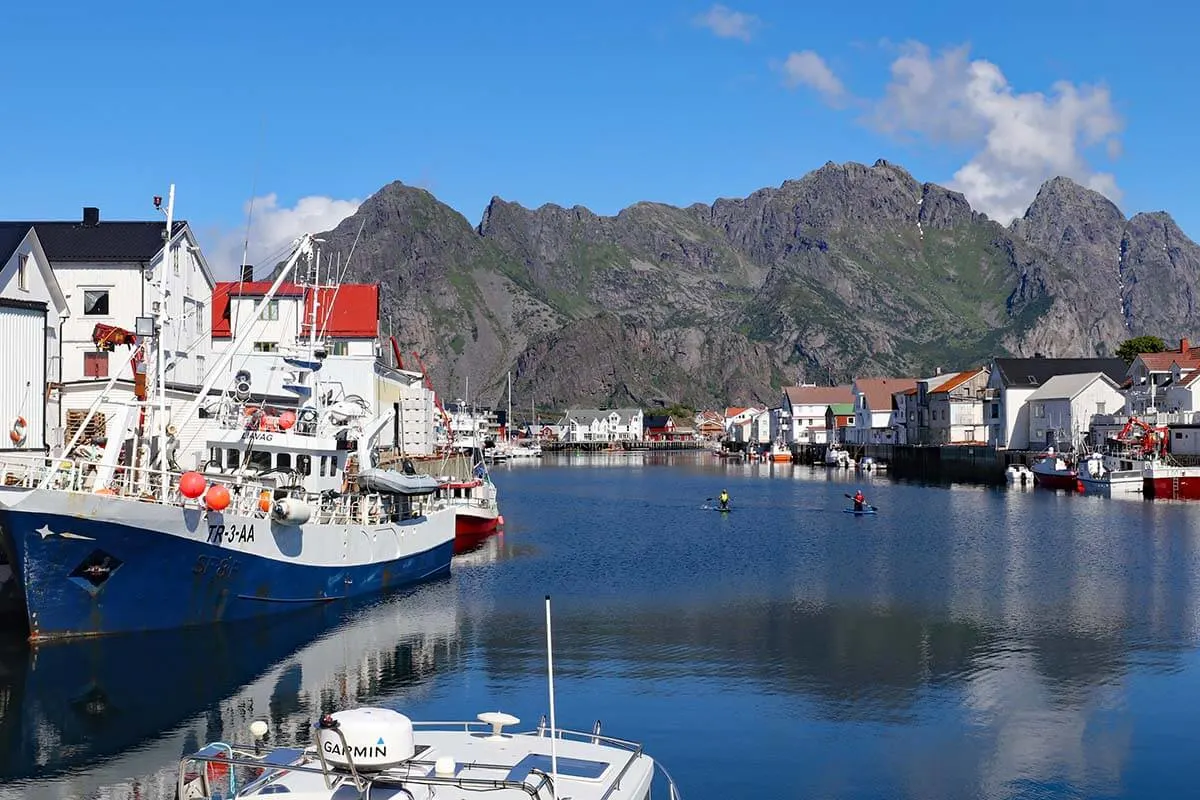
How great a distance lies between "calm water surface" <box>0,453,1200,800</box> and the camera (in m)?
24.6

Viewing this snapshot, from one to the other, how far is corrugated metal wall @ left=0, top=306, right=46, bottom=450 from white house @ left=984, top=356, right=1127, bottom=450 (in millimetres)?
114759

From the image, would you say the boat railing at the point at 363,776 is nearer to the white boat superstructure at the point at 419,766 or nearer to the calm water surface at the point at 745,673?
the white boat superstructure at the point at 419,766

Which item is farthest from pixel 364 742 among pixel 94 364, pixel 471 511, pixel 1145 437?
pixel 1145 437

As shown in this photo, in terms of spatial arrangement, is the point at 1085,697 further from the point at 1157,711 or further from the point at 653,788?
the point at 653,788

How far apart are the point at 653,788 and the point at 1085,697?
547 inches

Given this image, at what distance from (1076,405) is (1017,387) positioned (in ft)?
46.5

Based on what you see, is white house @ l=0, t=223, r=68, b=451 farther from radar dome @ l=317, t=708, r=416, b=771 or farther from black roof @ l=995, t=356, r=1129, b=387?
black roof @ l=995, t=356, r=1129, b=387

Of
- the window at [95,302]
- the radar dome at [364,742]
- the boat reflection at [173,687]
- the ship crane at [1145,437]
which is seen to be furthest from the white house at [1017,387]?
the radar dome at [364,742]

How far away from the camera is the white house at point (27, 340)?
44.9 meters

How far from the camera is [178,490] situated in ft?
114

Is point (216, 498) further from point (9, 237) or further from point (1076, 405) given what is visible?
point (1076, 405)

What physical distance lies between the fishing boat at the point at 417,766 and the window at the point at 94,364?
130 ft

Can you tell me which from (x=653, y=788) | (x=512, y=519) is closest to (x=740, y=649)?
(x=653, y=788)

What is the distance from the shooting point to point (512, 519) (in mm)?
83125
